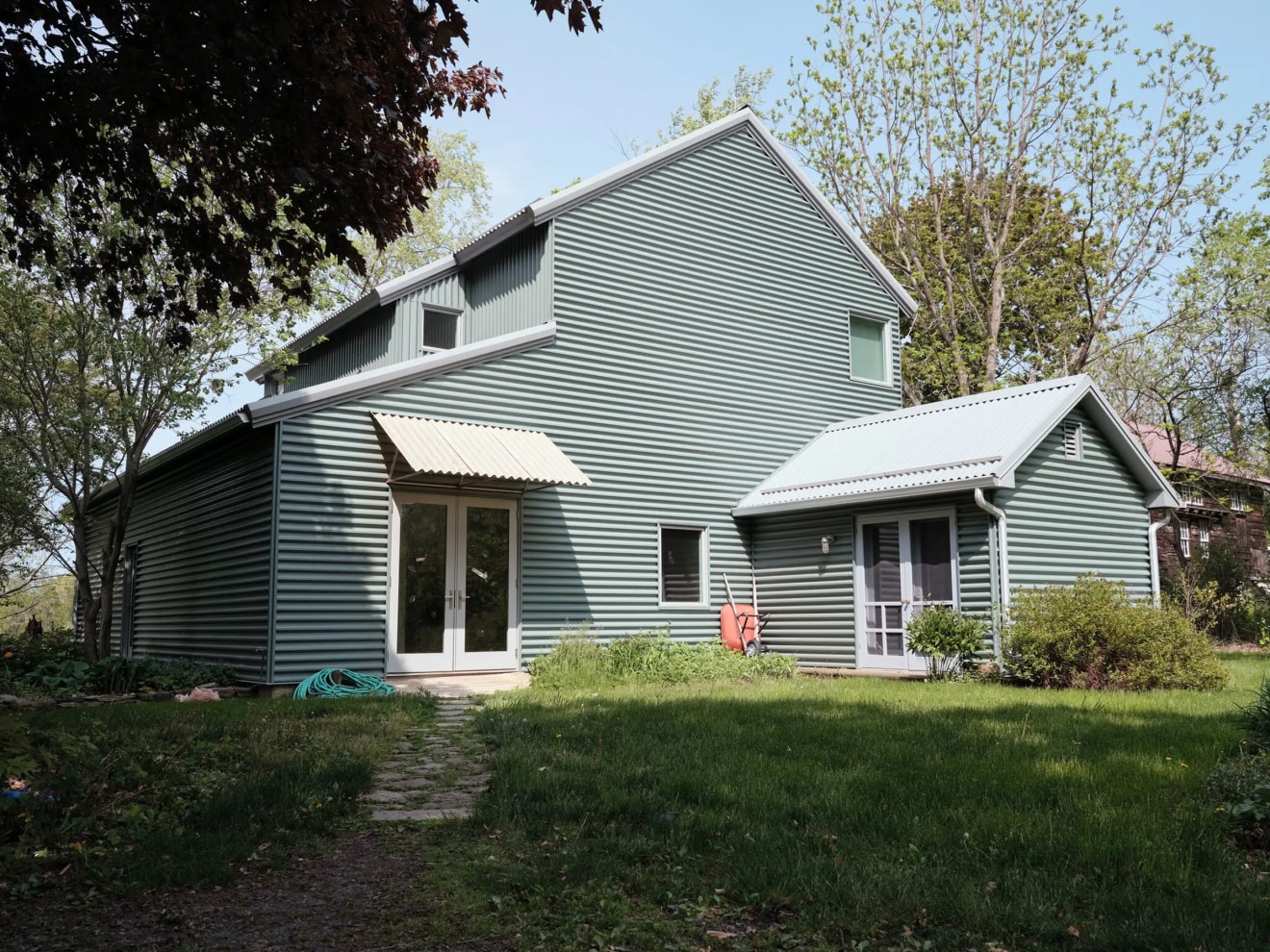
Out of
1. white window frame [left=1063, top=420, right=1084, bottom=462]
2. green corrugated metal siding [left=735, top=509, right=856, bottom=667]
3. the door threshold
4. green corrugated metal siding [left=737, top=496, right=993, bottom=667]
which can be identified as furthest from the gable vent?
the door threshold

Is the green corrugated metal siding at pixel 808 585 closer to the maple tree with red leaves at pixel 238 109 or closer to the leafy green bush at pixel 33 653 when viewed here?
the maple tree with red leaves at pixel 238 109

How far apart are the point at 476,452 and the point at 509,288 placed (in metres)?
4.47

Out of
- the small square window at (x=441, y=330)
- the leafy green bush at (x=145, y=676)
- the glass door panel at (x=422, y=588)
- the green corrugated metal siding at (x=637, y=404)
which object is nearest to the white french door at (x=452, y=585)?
the glass door panel at (x=422, y=588)

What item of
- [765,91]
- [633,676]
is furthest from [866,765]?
[765,91]

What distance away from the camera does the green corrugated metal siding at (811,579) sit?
51.0 ft

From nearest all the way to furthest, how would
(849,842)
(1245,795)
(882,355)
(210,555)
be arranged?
(849,842)
(1245,795)
(210,555)
(882,355)

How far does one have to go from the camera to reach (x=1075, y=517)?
14938mm

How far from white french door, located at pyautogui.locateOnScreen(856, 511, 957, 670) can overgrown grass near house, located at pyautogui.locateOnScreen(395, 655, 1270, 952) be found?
6.15m

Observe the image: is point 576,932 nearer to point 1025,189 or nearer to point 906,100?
point 906,100

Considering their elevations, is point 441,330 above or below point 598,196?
below

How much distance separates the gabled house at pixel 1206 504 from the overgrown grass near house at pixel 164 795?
952 inches

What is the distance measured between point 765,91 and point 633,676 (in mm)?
29877

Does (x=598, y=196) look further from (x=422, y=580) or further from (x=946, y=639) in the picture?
(x=946, y=639)

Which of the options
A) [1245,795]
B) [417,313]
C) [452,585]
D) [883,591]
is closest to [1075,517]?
[883,591]
